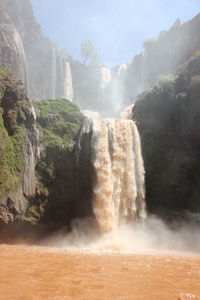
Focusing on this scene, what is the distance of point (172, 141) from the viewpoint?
848 inches

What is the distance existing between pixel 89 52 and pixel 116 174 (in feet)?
134

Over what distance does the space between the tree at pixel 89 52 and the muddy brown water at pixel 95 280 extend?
47.4 meters

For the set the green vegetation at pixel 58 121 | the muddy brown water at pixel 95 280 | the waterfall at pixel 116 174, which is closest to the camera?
the muddy brown water at pixel 95 280

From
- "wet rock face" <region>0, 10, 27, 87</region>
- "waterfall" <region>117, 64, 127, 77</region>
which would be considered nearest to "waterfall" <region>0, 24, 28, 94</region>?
"wet rock face" <region>0, 10, 27, 87</region>

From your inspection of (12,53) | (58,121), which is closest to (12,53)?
(12,53)

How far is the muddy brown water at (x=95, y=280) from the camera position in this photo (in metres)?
5.62

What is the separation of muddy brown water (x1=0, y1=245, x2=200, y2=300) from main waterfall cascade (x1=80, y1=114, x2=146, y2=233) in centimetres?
744

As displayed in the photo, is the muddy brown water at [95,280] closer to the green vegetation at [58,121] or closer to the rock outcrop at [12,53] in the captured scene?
the green vegetation at [58,121]

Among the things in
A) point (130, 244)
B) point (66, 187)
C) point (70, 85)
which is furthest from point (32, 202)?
point (70, 85)

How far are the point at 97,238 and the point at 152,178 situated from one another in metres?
6.75

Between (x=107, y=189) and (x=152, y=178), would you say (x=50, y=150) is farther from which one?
(x=152, y=178)

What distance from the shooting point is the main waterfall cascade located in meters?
16.9

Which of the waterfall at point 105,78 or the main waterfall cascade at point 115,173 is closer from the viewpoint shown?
the main waterfall cascade at point 115,173

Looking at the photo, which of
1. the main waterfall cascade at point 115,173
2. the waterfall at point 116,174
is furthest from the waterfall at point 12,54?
the waterfall at point 116,174
